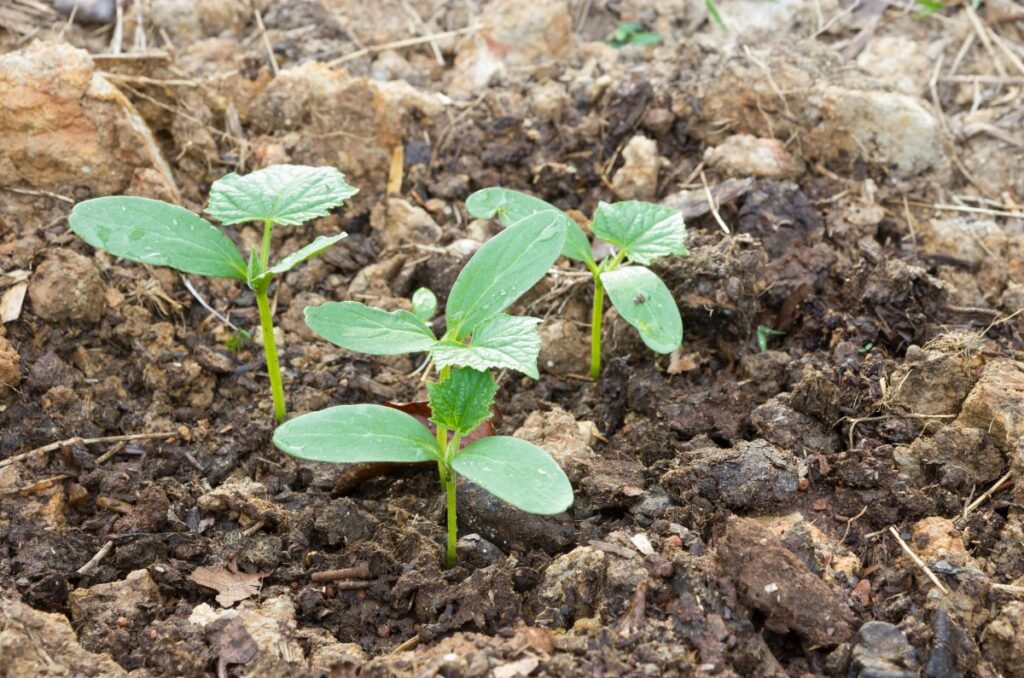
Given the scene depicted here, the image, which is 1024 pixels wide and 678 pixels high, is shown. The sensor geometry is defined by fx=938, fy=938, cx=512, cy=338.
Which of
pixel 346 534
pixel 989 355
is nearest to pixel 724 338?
pixel 989 355

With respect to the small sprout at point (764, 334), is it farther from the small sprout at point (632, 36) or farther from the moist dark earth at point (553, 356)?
the small sprout at point (632, 36)

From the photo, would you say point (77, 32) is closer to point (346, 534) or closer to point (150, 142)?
point (150, 142)

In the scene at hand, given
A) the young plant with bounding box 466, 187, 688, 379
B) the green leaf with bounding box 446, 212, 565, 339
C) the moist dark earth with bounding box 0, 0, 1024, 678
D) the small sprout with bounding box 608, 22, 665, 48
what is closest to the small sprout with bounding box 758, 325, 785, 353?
the moist dark earth with bounding box 0, 0, 1024, 678

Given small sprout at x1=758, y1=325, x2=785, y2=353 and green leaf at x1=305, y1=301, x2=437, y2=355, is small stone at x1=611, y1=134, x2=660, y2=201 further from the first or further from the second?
green leaf at x1=305, y1=301, x2=437, y2=355

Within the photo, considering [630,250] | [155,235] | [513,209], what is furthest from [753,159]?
[155,235]

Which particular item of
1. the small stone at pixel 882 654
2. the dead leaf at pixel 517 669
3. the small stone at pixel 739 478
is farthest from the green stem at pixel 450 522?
the small stone at pixel 882 654

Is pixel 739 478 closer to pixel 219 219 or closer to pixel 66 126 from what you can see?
pixel 219 219
